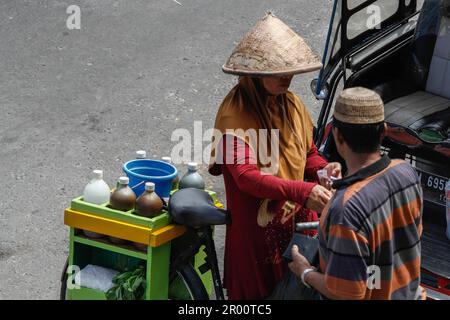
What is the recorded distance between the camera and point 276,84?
3875 millimetres

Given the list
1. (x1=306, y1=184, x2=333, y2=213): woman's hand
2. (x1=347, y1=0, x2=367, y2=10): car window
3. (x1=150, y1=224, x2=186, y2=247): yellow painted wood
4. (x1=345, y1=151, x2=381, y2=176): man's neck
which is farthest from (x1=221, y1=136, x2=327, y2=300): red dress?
(x1=347, y1=0, x2=367, y2=10): car window

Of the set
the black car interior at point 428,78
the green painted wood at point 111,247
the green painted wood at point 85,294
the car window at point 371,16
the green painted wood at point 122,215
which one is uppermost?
the car window at point 371,16

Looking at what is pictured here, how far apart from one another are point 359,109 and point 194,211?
1.16 metres

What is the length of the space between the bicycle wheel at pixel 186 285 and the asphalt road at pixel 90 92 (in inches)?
55.2

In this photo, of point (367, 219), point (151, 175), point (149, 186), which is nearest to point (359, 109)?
point (367, 219)

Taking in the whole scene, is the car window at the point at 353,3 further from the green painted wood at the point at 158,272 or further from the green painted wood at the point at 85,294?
the green painted wood at the point at 85,294

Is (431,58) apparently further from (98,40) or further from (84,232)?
(98,40)

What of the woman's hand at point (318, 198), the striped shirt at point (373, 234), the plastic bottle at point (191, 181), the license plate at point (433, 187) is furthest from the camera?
the license plate at point (433, 187)

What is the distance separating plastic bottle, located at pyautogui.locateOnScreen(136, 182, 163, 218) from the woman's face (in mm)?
746

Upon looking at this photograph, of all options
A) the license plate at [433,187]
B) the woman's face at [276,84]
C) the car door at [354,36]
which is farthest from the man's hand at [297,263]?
the car door at [354,36]

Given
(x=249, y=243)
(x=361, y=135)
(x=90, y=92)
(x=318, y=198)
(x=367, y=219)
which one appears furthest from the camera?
(x=90, y=92)

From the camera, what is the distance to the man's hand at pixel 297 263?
345cm

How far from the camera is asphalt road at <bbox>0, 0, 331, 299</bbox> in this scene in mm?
6348

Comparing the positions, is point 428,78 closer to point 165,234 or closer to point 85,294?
point 165,234
